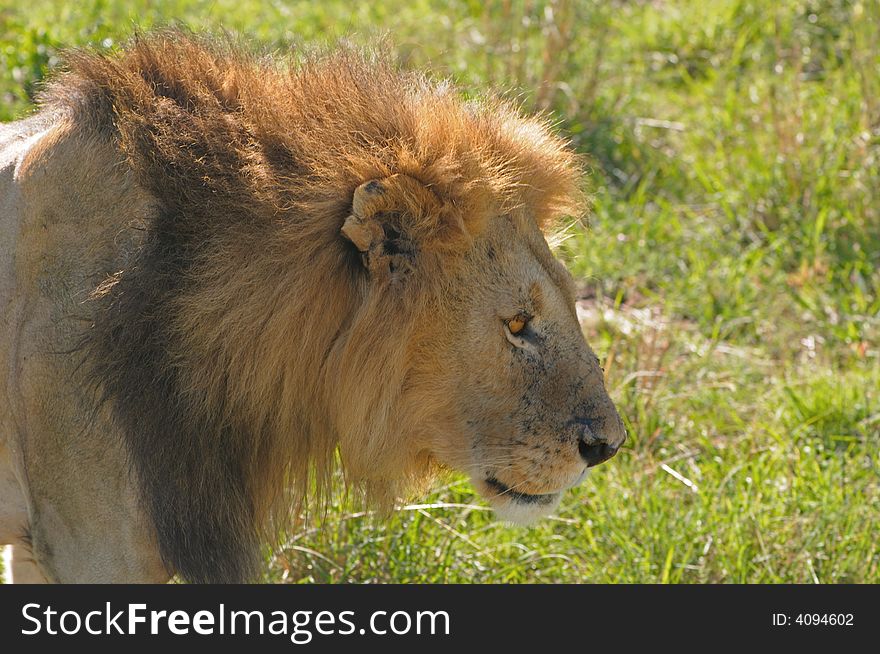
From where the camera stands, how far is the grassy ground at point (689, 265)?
3.64 meters

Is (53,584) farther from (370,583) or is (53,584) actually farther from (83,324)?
(370,583)

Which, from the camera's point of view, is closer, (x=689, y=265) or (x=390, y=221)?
(x=390, y=221)

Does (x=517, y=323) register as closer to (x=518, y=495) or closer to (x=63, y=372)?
(x=518, y=495)

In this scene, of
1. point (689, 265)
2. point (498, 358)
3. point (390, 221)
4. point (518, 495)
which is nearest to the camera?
point (390, 221)

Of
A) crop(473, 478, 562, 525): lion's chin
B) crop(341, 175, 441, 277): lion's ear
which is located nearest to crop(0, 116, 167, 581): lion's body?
crop(341, 175, 441, 277): lion's ear

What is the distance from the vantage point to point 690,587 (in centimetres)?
338

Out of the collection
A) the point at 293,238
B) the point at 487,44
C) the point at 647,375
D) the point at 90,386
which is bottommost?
the point at 647,375

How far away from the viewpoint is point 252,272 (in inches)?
97.4

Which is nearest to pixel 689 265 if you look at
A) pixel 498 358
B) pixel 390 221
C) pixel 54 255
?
pixel 498 358

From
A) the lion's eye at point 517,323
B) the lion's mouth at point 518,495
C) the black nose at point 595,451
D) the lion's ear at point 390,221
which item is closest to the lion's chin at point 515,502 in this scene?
the lion's mouth at point 518,495

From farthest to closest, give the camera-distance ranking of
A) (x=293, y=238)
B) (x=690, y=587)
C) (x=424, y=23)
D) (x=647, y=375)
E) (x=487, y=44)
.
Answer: (x=424, y=23)
(x=487, y=44)
(x=647, y=375)
(x=690, y=587)
(x=293, y=238)

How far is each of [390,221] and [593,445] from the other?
26.0 inches

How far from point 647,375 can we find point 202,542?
2.13m

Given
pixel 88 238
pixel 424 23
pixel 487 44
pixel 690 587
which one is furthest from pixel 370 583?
pixel 424 23
